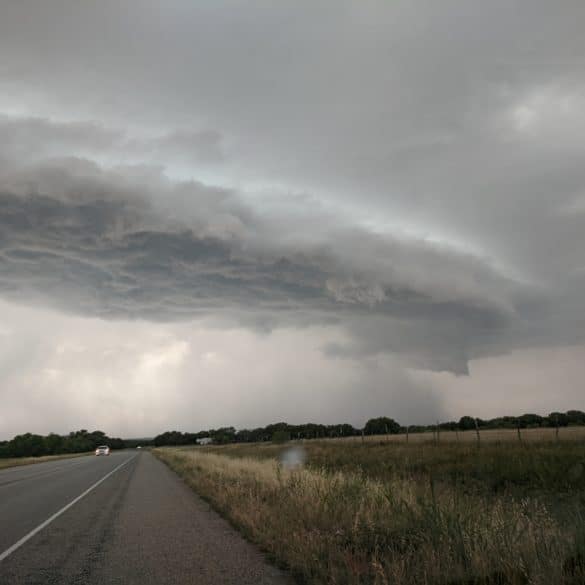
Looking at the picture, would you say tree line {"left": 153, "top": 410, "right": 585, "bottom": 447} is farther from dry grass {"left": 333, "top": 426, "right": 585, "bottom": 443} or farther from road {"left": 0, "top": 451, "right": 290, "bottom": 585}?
road {"left": 0, "top": 451, "right": 290, "bottom": 585}

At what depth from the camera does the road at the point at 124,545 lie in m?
7.02

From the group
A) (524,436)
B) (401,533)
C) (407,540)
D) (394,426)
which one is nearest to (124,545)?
(401,533)

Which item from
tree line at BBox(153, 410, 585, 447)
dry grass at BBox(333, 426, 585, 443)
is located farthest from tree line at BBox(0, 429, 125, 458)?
dry grass at BBox(333, 426, 585, 443)

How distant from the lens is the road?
702 centimetres

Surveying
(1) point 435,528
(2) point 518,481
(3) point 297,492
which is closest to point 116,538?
(3) point 297,492

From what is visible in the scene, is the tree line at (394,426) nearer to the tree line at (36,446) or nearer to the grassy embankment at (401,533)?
the grassy embankment at (401,533)

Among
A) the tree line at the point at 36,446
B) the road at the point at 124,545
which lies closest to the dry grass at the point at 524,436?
the road at the point at 124,545

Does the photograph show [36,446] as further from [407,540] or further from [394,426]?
[407,540]

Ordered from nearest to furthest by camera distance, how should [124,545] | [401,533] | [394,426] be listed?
[401,533] < [124,545] < [394,426]

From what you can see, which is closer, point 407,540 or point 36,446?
point 407,540

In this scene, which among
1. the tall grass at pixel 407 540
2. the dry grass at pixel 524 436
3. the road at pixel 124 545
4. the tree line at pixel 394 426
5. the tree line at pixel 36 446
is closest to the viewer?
the tall grass at pixel 407 540

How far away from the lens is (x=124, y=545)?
927cm

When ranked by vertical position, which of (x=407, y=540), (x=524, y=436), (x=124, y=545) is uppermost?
(x=524, y=436)

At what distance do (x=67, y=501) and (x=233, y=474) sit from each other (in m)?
6.36
